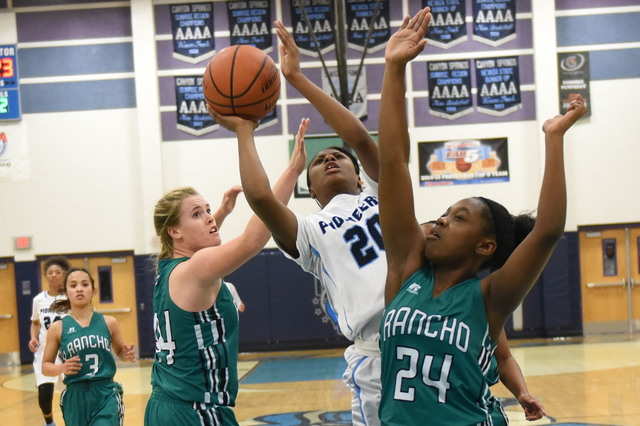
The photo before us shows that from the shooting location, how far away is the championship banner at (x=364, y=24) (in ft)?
44.2

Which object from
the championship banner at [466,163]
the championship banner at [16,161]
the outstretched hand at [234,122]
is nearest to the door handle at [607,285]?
the championship banner at [466,163]

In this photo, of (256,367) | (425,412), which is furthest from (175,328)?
(256,367)

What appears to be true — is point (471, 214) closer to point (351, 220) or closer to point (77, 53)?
point (351, 220)

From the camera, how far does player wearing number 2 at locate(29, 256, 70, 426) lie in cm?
722

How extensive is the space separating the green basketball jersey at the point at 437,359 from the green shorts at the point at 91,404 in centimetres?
307

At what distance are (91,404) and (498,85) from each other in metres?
10.7

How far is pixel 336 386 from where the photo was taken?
30.2 ft

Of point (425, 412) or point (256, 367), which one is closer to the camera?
point (425, 412)

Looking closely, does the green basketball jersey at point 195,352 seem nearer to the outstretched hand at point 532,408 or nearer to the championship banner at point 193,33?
the outstretched hand at point 532,408

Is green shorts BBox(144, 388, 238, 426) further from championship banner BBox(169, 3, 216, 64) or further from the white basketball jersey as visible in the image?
championship banner BBox(169, 3, 216, 64)

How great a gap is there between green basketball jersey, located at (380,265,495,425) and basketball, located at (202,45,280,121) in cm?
119

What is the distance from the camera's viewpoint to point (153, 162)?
13.4 meters

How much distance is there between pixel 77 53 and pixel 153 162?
2.62 m

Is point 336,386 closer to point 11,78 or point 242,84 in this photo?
point 242,84
